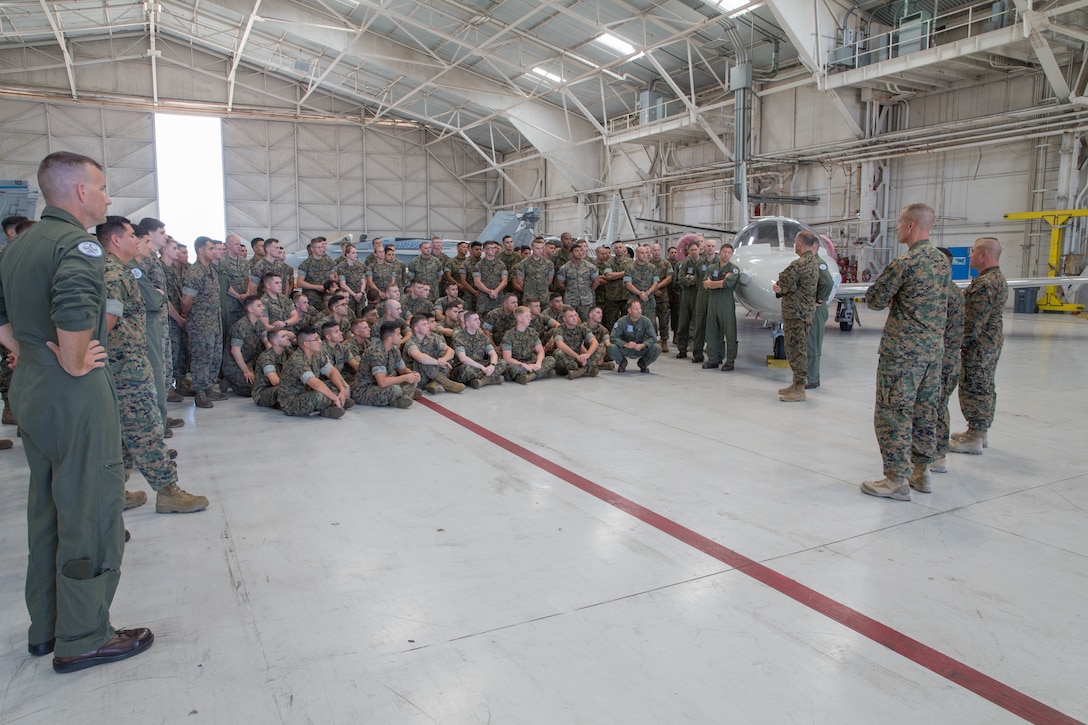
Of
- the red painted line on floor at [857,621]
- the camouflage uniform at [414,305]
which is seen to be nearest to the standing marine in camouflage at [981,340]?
the red painted line on floor at [857,621]

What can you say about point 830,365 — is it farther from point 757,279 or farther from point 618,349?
point 618,349

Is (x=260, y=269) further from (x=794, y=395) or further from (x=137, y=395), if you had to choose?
(x=794, y=395)

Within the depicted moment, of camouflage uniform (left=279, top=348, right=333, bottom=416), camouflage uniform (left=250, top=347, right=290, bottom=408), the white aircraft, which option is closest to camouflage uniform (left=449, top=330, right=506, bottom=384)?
camouflage uniform (left=279, top=348, right=333, bottom=416)

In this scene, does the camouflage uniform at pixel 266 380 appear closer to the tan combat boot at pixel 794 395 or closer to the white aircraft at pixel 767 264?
the tan combat boot at pixel 794 395

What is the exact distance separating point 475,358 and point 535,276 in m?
2.37

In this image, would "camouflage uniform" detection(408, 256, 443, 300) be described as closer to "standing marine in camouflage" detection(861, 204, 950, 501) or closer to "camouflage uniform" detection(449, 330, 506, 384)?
"camouflage uniform" detection(449, 330, 506, 384)

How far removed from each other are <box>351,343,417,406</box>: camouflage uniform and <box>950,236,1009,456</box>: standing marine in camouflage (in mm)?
4897

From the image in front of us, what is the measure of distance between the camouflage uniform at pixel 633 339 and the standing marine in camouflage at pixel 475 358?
1.65 metres

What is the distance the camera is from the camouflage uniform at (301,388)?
20.5 feet

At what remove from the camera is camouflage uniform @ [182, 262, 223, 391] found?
22.0 ft

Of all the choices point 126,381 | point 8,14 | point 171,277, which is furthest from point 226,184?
point 126,381

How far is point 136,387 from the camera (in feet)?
12.1

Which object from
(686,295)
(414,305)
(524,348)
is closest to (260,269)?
(414,305)

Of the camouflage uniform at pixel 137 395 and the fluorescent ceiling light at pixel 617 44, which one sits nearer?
the camouflage uniform at pixel 137 395
